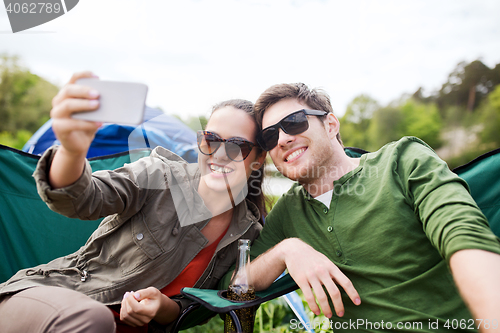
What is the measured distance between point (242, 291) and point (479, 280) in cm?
89

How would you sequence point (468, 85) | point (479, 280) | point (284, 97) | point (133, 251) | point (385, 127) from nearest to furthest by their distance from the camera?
point (479, 280) < point (133, 251) < point (284, 97) < point (468, 85) < point (385, 127)

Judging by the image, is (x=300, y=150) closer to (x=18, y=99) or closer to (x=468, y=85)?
(x=468, y=85)

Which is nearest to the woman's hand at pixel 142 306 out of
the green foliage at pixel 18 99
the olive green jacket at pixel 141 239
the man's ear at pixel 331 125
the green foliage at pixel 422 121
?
the olive green jacket at pixel 141 239

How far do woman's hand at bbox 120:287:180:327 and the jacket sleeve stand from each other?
0.36m

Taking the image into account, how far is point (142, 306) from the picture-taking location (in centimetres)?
133

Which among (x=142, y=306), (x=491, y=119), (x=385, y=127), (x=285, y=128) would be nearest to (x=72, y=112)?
(x=142, y=306)

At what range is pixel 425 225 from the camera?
4.27 feet

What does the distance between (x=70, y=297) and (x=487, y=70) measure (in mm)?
49362

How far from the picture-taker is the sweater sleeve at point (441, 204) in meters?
1.07

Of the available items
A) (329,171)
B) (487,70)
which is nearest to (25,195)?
(329,171)

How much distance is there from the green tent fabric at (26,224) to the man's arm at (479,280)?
2179 millimetres

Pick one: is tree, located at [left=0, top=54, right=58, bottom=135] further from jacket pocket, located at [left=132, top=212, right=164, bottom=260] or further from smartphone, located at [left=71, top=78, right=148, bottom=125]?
smartphone, located at [left=71, top=78, right=148, bottom=125]

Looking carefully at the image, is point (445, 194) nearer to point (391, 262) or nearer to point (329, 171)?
point (391, 262)

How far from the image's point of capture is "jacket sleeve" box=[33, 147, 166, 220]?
3.59 feet
